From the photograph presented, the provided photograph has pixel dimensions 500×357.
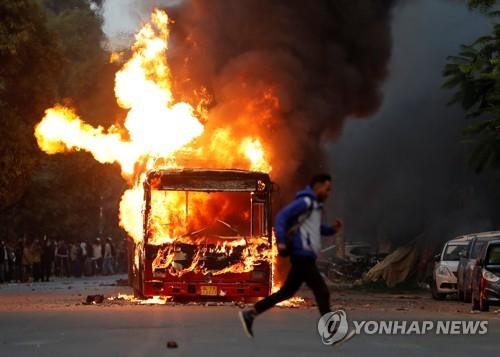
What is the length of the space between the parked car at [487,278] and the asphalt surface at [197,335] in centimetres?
73

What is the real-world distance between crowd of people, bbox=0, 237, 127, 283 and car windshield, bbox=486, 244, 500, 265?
24.1 metres

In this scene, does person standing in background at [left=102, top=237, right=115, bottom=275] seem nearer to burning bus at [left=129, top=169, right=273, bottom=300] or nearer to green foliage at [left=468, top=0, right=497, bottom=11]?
burning bus at [left=129, top=169, right=273, bottom=300]

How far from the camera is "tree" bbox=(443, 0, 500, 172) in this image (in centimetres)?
2311

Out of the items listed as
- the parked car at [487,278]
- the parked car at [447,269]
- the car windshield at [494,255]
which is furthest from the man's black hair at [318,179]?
the parked car at [447,269]

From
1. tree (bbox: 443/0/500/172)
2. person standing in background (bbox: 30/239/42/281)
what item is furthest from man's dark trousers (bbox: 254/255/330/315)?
person standing in background (bbox: 30/239/42/281)

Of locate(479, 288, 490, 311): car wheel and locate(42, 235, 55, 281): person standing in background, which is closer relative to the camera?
locate(479, 288, 490, 311): car wheel

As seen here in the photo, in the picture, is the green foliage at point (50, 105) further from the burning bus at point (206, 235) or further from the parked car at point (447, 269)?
the parked car at point (447, 269)

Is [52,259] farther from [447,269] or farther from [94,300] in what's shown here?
[94,300]

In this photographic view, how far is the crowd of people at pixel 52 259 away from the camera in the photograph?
1844 inches

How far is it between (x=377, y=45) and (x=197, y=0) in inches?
200

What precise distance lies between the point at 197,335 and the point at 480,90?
11.8m

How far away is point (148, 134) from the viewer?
27.9 metres

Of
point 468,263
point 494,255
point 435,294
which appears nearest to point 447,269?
point 435,294

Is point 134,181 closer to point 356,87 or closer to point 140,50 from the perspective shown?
point 140,50
